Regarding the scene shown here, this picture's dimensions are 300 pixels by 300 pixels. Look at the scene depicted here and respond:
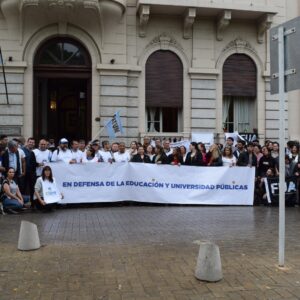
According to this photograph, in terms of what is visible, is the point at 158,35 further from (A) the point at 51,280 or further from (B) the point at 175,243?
(A) the point at 51,280

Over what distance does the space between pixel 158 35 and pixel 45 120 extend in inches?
232

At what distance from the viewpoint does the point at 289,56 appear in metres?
6.68

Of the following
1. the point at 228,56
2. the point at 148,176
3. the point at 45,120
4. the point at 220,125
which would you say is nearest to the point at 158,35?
the point at 228,56

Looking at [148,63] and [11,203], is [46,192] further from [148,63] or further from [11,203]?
[148,63]

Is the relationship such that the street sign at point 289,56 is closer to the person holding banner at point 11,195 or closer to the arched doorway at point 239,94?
the person holding banner at point 11,195

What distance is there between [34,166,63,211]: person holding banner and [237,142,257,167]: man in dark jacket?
5.67m

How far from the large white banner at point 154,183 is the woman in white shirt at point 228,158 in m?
0.28

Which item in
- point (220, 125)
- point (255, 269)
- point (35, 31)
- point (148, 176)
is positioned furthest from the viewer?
point (220, 125)

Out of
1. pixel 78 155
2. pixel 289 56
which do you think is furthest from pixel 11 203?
pixel 289 56

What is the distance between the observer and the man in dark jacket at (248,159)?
14.8 m

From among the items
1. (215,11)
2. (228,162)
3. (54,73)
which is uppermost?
(215,11)

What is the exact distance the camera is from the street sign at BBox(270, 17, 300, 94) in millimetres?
6508

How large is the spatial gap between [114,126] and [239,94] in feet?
20.1

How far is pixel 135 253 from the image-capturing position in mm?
7578
